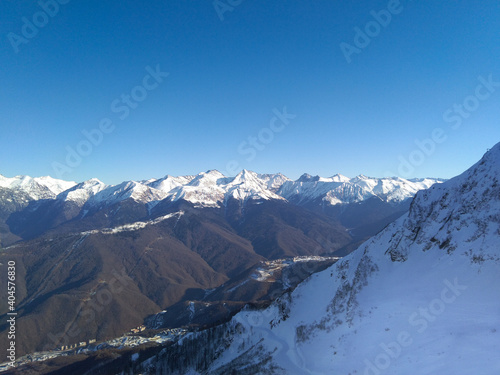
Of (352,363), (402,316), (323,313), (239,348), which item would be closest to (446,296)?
(402,316)

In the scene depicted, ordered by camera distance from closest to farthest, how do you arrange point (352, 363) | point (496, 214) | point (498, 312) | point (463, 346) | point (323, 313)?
1. point (463, 346)
2. point (498, 312)
3. point (352, 363)
4. point (496, 214)
5. point (323, 313)

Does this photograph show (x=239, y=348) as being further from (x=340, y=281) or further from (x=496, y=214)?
(x=496, y=214)

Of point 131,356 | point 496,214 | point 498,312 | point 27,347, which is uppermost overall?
point 27,347
